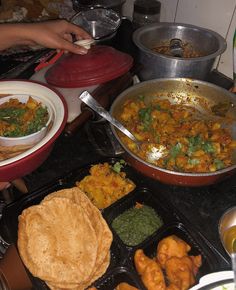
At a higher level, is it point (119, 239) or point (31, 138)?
point (31, 138)

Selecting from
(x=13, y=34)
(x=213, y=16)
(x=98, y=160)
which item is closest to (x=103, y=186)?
(x=98, y=160)

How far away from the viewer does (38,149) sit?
1380 mm

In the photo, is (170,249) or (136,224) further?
(136,224)

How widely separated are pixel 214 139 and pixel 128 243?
689mm

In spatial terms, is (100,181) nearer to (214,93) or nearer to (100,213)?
(100,213)

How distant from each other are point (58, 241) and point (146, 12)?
1.82 meters

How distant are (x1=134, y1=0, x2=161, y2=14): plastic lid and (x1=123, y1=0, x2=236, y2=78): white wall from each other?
0.25 ft

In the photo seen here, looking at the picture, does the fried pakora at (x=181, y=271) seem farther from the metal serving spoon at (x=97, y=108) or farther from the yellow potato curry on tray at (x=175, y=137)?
the metal serving spoon at (x=97, y=108)

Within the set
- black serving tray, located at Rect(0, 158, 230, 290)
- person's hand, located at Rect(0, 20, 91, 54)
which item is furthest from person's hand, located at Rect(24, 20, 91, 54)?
black serving tray, located at Rect(0, 158, 230, 290)

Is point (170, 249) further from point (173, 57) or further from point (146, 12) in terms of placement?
point (146, 12)

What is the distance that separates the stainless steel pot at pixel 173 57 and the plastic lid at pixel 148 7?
39cm

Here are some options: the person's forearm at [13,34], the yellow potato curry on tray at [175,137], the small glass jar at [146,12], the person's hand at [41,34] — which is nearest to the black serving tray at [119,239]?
the yellow potato curry on tray at [175,137]

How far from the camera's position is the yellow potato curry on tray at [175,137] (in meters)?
1.51

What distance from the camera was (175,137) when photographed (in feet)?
5.33
